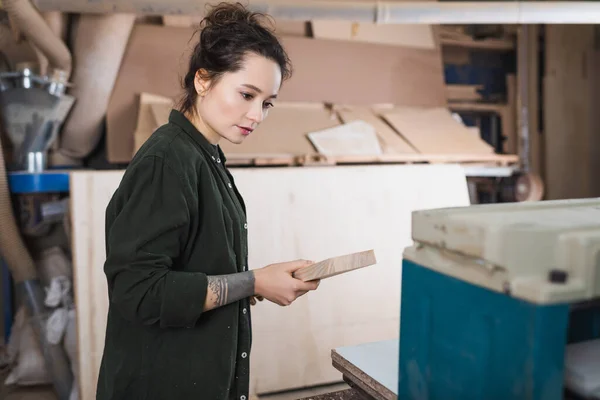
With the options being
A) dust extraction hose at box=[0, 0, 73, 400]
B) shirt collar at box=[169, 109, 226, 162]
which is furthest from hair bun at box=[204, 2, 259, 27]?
dust extraction hose at box=[0, 0, 73, 400]

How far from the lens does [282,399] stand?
7.41ft

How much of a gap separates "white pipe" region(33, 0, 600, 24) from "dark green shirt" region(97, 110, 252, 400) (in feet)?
4.76

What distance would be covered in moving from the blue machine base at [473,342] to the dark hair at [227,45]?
0.54 meters

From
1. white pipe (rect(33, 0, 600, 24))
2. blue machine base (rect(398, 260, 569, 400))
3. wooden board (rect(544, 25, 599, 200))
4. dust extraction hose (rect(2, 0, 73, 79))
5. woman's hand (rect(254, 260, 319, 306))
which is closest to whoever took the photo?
blue machine base (rect(398, 260, 569, 400))

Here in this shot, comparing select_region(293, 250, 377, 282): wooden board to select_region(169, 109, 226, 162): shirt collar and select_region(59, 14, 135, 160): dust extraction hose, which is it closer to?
select_region(169, 109, 226, 162): shirt collar

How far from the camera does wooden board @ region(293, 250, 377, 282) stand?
2.99 feet

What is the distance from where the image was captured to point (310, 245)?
2383 mm

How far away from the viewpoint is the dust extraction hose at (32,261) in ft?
7.27

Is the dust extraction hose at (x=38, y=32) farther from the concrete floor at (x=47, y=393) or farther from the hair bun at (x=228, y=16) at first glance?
the concrete floor at (x=47, y=393)

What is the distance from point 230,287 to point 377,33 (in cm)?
273

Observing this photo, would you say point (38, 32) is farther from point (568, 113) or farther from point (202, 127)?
point (568, 113)

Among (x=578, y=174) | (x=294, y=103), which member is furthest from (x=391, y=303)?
(x=578, y=174)

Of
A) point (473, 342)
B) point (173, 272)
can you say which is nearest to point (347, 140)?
point (173, 272)

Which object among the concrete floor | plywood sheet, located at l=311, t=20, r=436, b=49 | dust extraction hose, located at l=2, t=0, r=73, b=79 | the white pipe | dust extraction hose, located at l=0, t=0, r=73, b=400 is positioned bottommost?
the concrete floor
